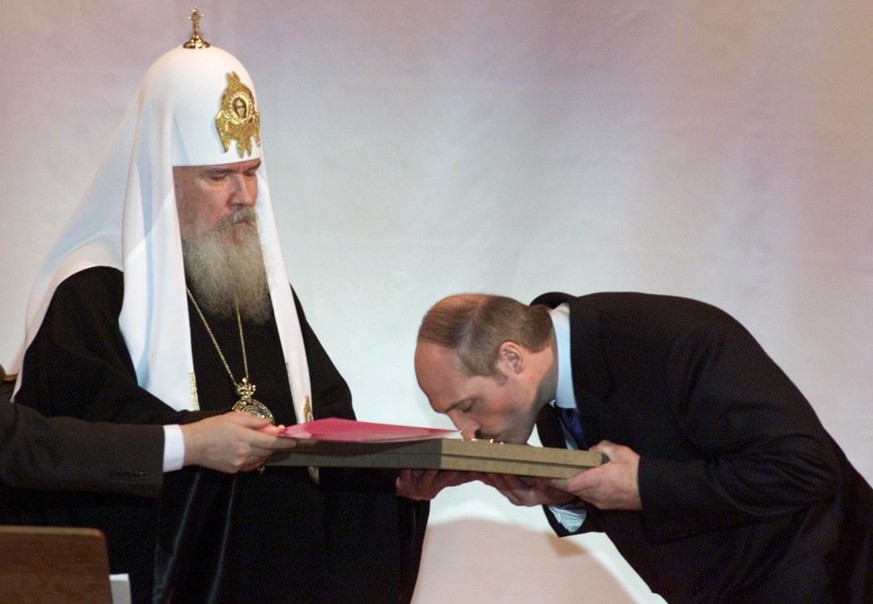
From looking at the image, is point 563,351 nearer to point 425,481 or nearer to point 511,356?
point 511,356

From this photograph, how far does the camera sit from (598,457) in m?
3.23

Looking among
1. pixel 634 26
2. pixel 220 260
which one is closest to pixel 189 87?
pixel 220 260

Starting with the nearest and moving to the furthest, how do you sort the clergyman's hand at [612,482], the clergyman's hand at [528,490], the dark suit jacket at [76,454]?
the dark suit jacket at [76,454]
the clergyman's hand at [612,482]
the clergyman's hand at [528,490]

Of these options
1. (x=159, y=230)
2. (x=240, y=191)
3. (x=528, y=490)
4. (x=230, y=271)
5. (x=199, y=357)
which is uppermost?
(x=240, y=191)

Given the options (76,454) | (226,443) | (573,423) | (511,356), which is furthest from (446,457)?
(76,454)

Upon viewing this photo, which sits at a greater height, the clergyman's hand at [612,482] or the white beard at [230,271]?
the white beard at [230,271]

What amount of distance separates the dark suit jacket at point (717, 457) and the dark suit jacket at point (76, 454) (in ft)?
3.87

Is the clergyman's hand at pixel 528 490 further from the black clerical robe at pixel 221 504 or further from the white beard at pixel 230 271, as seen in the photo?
the white beard at pixel 230 271

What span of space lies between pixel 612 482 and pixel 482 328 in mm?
547

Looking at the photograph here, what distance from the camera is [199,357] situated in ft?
11.9

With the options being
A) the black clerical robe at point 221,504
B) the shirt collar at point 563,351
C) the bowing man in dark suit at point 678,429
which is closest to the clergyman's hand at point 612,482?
the bowing man in dark suit at point 678,429

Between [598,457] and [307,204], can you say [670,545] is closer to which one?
[598,457]

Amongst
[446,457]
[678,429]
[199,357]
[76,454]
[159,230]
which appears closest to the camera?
[76,454]

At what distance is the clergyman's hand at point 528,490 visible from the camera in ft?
11.8
